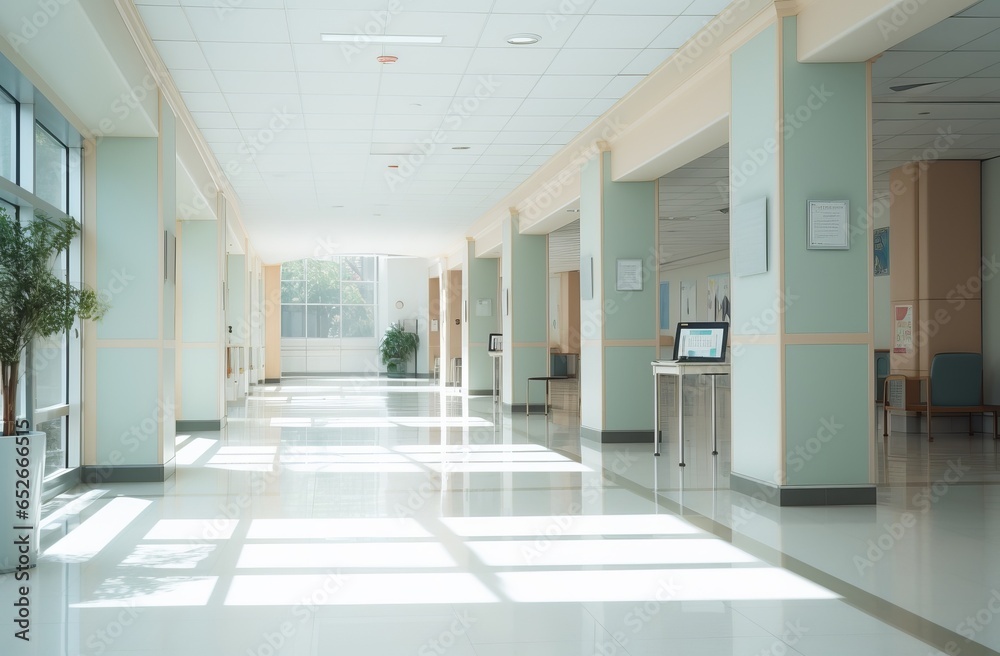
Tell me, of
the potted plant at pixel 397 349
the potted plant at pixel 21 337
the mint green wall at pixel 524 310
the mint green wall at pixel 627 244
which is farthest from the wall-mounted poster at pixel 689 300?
the potted plant at pixel 21 337

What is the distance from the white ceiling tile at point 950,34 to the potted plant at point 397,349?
2155 cm

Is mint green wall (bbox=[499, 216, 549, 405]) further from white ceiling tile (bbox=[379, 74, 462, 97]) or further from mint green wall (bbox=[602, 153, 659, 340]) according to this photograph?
white ceiling tile (bbox=[379, 74, 462, 97])

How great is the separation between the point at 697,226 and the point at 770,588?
13138 millimetres

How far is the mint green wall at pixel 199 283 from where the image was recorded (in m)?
11.4

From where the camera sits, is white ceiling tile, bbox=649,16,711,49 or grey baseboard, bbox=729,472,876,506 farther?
white ceiling tile, bbox=649,16,711,49

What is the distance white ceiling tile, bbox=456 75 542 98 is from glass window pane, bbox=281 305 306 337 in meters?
22.3

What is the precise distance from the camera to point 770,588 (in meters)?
3.75

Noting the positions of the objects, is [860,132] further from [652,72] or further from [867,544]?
[867,544]

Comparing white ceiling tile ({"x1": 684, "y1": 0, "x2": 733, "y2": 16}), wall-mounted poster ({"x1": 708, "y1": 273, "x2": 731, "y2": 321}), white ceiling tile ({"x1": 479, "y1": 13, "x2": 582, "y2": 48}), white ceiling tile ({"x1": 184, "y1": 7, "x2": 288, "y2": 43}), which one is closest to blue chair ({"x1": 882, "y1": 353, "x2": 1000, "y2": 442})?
white ceiling tile ({"x1": 684, "y1": 0, "x2": 733, "y2": 16})

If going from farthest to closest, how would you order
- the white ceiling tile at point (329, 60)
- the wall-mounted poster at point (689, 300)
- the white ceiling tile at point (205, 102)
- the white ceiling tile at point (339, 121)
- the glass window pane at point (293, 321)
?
the glass window pane at point (293, 321)
the wall-mounted poster at point (689, 300)
the white ceiling tile at point (339, 121)
the white ceiling tile at point (205, 102)
the white ceiling tile at point (329, 60)

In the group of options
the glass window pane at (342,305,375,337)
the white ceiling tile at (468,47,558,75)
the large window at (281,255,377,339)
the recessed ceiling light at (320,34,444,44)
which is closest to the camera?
the recessed ceiling light at (320,34,444,44)

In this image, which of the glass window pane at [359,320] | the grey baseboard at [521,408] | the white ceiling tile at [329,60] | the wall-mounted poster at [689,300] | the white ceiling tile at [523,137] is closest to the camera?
the white ceiling tile at [329,60]

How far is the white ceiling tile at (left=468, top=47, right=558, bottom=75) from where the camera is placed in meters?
6.34

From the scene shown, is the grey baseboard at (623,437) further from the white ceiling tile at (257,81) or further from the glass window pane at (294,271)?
the glass window pane at (294,271)
